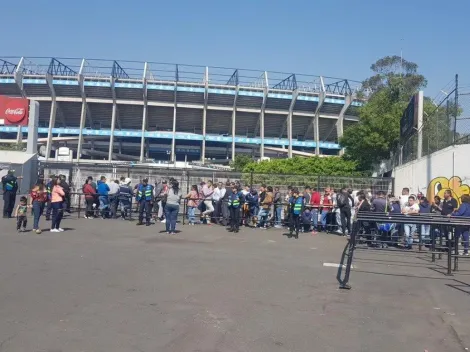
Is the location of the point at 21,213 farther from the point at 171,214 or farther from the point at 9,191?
the point at 171,214

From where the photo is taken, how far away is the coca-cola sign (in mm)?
29773

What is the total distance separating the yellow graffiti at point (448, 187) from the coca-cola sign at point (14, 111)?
23685 millimetres

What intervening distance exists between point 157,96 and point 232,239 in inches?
1964

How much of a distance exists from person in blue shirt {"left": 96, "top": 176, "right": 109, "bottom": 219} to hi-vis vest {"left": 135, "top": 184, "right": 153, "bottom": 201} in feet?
6.89

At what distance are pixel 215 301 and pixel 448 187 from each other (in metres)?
12.9

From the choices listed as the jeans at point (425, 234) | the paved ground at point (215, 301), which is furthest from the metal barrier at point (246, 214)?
the paved ground at point (215, 301)

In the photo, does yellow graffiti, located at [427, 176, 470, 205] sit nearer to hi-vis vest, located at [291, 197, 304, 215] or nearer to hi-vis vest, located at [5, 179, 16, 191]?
hi-vis vest, located at [291, 197, 304, 215]

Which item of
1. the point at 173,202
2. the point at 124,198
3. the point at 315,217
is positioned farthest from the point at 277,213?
the point at 124,198

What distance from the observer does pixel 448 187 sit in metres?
17.1

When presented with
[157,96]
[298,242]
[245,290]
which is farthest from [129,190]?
[157,96]

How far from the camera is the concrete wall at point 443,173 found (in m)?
16.4

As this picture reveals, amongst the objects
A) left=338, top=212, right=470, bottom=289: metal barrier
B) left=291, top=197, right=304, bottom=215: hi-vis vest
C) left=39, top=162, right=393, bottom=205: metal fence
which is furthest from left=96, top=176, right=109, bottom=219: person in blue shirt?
left=338, top=212, right=470, bottom=289: metal barrier

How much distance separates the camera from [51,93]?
60.5 metres

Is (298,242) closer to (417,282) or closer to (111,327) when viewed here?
(417,282)
